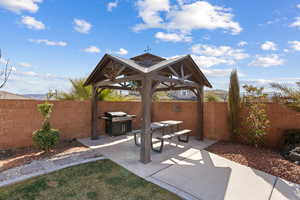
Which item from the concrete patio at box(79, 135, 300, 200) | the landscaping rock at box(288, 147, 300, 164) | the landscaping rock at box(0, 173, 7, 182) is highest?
the landscaping rock at box(288, 147, 300, 164)

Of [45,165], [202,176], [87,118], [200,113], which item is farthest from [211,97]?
[45,165]

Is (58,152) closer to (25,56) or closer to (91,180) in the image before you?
(91,180)

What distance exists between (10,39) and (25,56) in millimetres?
2701

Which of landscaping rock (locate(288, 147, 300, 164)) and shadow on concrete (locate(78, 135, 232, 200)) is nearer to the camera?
shadow on concrete (locate(78, 135, 232, 200))

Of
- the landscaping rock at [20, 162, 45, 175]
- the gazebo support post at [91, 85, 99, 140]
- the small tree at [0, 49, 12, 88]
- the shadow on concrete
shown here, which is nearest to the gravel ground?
the landscaping rock at [20, 162, 45, 175]

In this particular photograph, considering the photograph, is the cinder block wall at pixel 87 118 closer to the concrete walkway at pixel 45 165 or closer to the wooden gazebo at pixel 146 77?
the wooden gazebo at pixel 146 77

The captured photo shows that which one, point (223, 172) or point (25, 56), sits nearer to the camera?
point (223, 172)

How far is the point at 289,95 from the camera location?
480cm

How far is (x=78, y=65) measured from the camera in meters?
11.9

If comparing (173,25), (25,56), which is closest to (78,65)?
(25,56)

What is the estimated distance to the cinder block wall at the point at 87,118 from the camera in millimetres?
5009

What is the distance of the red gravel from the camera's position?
3.64m

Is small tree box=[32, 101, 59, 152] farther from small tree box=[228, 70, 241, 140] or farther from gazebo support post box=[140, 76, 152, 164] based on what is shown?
small tree box=[228, 70, 241, 140]

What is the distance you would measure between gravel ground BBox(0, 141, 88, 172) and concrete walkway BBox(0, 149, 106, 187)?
1.02 ft
